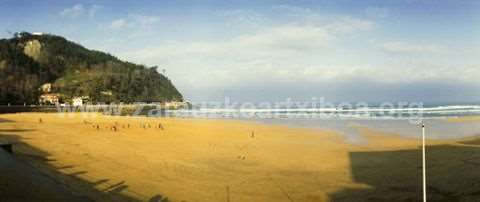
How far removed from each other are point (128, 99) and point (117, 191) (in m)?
123

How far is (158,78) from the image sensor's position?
561 ft

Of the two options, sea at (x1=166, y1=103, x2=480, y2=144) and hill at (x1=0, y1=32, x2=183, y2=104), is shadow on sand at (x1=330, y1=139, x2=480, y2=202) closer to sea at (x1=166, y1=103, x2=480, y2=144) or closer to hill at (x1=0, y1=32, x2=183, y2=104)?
sea at (x1=166, y1=103, x2=480, y2=144)

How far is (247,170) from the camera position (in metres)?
19.4

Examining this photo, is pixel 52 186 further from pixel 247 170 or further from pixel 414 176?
pixel 414 176

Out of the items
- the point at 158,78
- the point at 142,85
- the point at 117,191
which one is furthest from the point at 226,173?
the point at 158,78

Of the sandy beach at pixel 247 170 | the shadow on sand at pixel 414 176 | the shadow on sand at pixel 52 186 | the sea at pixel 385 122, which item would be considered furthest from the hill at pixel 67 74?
the shadow on sand at pixel 414 176

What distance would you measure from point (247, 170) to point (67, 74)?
12341 cm

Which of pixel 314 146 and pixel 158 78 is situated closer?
pixel 314 146

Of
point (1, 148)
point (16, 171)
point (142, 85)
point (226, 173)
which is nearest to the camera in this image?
point (16, 171)

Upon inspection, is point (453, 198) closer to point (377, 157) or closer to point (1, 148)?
point (377, 157)

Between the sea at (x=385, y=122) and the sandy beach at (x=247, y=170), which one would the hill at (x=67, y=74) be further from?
the sandy beach at (x=247, y=170)

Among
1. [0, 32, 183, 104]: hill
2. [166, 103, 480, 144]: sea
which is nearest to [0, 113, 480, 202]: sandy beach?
[166, 103, 480, 144]: sea

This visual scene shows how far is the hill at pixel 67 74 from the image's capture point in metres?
108

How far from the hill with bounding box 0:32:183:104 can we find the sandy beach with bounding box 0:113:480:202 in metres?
80.2
